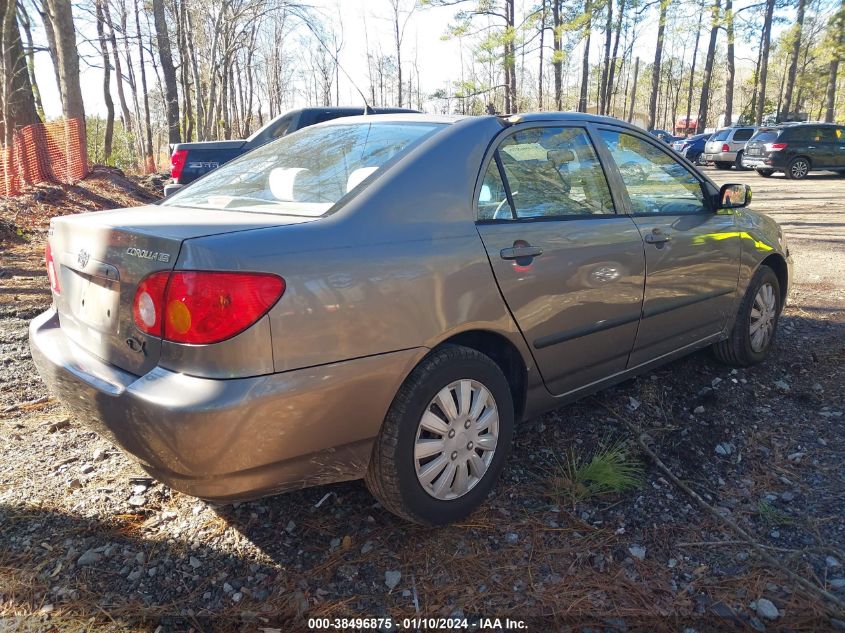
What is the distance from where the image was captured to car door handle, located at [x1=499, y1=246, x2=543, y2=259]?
2.56 meters

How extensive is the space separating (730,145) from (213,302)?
1089 inches

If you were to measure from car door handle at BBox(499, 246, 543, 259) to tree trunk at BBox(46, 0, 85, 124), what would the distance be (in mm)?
14071

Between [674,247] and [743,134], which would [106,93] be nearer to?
[743,134]

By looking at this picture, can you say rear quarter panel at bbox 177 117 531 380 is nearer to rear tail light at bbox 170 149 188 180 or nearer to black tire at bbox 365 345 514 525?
black tire at bbox 365 345 514 525

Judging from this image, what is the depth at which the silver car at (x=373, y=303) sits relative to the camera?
75.6 inches

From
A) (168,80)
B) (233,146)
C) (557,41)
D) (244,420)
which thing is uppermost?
(557,41)

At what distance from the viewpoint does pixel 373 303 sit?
212 cm

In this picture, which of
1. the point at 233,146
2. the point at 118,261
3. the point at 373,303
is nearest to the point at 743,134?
the point at 233,146

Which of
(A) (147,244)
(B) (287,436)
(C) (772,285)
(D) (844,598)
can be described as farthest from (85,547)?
(C) (772,285)

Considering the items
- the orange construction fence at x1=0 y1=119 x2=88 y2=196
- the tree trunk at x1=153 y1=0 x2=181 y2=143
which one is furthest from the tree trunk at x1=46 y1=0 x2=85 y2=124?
the tree trunk at x1=153 y1=0 x2=181 y2=143

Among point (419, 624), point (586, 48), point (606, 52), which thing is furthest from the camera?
point (606, 52)

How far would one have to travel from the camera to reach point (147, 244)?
203cm

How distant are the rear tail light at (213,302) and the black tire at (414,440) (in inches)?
24.7

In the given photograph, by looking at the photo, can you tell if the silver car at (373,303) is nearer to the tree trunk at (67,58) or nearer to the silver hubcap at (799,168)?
the tree trunk at (67,58)
